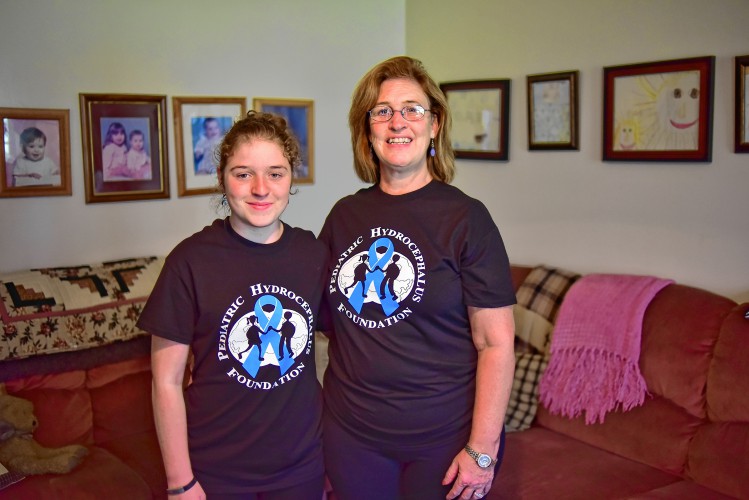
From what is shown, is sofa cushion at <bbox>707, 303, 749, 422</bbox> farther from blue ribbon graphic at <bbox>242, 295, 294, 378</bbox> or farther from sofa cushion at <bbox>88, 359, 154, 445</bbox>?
sofa cushion at <bbox>88, 359, 154, 445</bbox>

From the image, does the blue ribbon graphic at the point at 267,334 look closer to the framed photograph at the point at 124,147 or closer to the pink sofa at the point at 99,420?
the pink sofa at the point at 99,420

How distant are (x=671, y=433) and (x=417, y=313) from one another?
126 cm

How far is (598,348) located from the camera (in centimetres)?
252

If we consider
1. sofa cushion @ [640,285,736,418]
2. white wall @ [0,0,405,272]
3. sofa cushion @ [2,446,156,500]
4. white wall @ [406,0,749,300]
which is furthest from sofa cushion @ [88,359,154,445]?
sofa cushion @ [640,285,736,418]

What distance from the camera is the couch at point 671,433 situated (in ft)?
7.22

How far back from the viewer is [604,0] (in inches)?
109

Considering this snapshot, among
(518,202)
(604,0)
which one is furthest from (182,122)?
(604,0)

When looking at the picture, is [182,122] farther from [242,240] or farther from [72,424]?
[242,240]

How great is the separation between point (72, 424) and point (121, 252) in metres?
0.72

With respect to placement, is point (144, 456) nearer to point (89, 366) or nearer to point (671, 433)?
point (89, 366)

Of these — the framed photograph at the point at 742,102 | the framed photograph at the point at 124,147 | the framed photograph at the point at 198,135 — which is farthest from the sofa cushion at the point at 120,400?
the framed photograph at the point at 742,102

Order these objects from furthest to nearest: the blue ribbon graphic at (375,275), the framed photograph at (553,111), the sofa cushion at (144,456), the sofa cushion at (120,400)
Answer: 1. the framed photograph at (553,111)
2. the sofa cushion at (120,400)
3. the sofa cushion at (144,456)
4. the blue ribbon graphic at (375,275)

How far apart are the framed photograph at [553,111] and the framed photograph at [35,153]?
1855mm

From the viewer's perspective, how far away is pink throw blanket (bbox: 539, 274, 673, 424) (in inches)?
96.5
